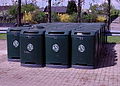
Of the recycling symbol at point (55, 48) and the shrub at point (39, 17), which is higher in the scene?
the shrub at point (39, 17)

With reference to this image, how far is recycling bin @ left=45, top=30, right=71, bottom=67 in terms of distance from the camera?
1024 cm

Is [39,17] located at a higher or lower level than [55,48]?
higher

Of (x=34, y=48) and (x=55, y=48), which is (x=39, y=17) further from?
(x=55, y=48)

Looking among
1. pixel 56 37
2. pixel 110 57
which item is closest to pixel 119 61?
pixel 110 57

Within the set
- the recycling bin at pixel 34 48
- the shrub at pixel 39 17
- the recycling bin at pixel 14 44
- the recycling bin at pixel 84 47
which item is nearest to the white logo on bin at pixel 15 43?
the recycling bin at pixel 14 44

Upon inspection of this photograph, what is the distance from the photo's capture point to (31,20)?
43.1 m

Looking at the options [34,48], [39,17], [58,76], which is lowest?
[58,76]

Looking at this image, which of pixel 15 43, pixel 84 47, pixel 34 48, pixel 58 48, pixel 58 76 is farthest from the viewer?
pixel 15 43

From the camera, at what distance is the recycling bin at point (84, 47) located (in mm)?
9992

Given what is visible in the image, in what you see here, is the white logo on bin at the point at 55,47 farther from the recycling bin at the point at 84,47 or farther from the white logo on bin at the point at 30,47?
the white logo on bin at the point at 30,47

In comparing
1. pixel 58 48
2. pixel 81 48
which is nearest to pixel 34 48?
pixel 58 48

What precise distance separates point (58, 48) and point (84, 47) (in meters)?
0.87

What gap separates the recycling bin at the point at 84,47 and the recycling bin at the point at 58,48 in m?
0.22

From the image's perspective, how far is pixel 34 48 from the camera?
1047cm
